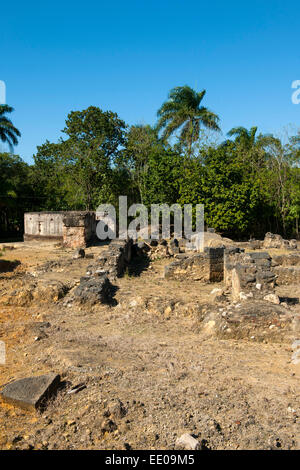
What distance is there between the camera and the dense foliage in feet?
68.5

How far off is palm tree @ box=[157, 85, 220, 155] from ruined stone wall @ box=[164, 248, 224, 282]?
1715cm

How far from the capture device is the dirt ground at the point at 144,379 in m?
3.19

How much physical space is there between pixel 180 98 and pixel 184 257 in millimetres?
19982

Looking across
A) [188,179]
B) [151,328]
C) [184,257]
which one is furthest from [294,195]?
[151,328]

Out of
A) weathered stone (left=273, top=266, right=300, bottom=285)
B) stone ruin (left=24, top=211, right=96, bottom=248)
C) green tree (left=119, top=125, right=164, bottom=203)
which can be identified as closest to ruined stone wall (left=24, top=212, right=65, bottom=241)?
stone ruin (left=24, top=211, right=96, bottom=248)

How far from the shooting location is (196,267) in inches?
413

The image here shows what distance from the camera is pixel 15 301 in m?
7.89

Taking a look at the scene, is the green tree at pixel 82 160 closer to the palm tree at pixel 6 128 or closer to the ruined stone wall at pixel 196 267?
the palm tree at pixel 6 128

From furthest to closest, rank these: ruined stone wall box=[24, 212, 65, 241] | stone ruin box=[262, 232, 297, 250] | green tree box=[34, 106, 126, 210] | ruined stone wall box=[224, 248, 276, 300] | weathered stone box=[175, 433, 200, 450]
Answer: green tree box=[34, 106, 126, 210], ruined stone wall box=[24, 212, 65, 241], stone ruin box=[262, 232, 297, 250], ruined stone wall box=[224, 248, 276, 300], weathered stone box=[175, 433, 200, 450]

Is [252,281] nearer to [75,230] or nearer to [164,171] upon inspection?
[75,230]

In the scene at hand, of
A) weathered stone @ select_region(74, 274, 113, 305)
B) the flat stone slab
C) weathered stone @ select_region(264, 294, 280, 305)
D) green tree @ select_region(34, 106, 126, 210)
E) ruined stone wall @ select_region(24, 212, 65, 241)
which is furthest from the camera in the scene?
green tree @ select_region(34, 106, 126, 210)

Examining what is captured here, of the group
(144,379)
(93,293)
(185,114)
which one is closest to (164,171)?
(185,114)

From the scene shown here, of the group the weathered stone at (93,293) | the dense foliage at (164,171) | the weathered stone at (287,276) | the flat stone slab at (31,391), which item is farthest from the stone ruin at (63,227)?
the flat stone slab at (31,391)

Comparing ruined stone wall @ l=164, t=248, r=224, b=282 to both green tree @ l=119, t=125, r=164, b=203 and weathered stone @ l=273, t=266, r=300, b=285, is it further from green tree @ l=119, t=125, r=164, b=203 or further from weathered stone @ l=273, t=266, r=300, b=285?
green tree @ l=119, t=125, r=164, b=203
